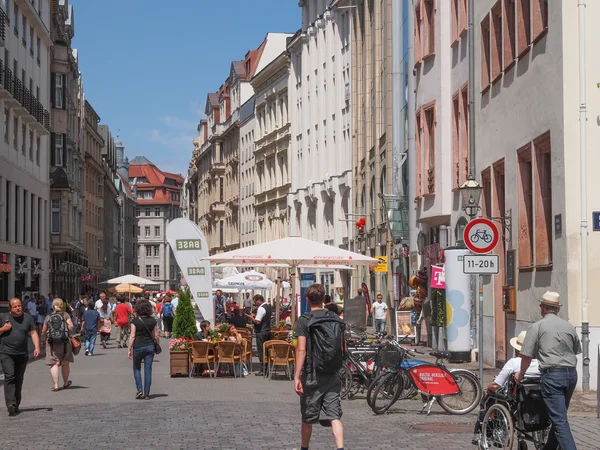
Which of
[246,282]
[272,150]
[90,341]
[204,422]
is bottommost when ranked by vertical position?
[204,422]

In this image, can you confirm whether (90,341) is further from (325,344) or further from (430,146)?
(325,344)

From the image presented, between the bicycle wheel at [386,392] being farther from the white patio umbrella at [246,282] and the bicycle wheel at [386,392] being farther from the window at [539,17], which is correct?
the white patio umbrella at [246,282]

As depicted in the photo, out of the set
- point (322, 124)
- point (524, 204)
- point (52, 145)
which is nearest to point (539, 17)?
point (524, 204)

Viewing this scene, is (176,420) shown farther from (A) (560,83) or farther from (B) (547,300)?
(A) (560,83)

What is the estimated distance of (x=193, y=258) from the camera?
29.1 meters

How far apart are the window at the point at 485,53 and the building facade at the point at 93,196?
65454 mm

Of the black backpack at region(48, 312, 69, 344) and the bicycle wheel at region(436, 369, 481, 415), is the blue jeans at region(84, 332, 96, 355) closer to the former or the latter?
the black backpack at region(48, 312, 69, 344)

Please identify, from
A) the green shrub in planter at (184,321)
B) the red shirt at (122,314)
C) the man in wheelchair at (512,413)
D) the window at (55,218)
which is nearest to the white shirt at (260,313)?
the green shrub in planter at (184,321)

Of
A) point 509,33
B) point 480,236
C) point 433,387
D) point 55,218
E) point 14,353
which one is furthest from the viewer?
point 55,218

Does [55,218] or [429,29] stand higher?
[429,29]

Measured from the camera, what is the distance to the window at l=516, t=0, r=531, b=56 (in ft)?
73.8

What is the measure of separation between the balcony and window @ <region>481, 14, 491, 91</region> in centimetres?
2443

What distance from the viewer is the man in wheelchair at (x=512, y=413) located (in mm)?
11156

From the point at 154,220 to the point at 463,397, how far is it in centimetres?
16484
